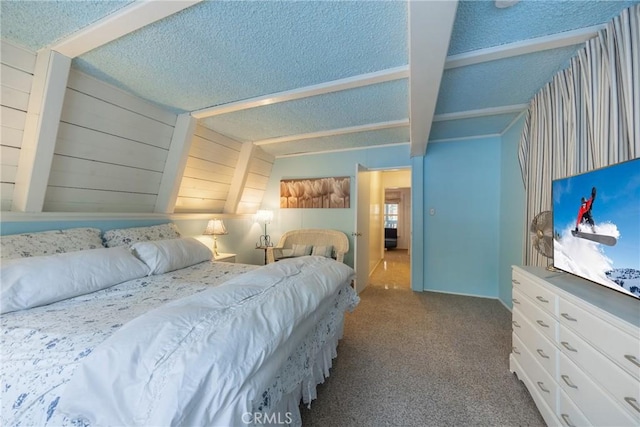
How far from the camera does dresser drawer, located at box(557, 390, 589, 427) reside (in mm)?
1080

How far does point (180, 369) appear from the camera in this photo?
71 cm

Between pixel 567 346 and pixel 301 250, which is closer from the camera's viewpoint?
pixel 567 346

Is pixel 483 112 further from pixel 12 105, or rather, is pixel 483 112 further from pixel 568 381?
pixel 12 105

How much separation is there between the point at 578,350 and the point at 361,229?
2618 millimetres

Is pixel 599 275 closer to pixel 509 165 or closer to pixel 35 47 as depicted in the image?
pixel 509 165

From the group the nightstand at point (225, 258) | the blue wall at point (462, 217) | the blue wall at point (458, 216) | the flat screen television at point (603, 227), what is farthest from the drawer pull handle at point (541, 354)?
the nightstand at point (225, 258)

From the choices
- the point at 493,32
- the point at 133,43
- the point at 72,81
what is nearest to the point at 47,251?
the point at 72,81

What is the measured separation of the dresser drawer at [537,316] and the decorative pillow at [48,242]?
3.32m

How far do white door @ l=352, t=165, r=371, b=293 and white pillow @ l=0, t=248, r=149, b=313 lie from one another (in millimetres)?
2538

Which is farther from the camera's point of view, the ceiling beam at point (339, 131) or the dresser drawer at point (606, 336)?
the ceiling beam at point (339, 131)

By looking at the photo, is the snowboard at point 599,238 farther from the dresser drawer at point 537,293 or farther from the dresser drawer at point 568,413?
the dresser drawer at point 568,413

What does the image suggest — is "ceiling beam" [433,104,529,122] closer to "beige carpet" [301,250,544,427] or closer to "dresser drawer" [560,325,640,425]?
"dresser drawer" [560,325,640,425]

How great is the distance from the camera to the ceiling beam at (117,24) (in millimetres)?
1215

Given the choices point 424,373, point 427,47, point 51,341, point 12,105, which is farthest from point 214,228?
point 427,47
